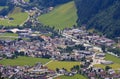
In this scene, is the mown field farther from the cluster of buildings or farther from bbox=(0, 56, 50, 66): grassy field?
bbox=(0, 56, 50, 66): grassy field

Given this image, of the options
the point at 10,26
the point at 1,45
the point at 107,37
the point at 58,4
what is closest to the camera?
the point at 1,45

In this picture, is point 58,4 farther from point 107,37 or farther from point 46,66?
point 46,66

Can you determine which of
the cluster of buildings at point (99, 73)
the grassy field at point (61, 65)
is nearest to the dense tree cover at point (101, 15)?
the grassy field at point (61, 65)

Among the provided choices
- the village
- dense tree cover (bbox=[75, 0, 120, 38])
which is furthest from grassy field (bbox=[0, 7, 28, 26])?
dense tree cover (bbox=[75, 0, 120, 38])

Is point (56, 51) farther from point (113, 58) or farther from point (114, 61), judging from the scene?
point (114, 61)

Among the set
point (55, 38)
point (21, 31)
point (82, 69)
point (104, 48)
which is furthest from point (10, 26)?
point (82, 69)

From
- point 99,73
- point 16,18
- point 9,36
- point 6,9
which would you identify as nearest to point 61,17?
point 16,18
